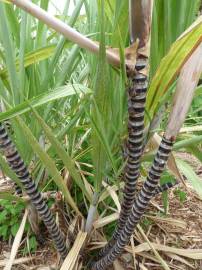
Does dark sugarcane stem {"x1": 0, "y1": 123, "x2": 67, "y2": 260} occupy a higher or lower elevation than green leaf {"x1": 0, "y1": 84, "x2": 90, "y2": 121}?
lower

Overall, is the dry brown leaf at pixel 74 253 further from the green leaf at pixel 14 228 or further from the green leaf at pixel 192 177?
the green leaf at pixel 192 177

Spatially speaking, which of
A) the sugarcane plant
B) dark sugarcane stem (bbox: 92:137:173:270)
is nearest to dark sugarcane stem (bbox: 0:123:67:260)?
the sugarcane plant

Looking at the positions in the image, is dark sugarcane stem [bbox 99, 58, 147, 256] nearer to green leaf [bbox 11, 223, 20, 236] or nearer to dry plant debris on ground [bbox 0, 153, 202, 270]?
dry plant debris on ground [bbox 0, 153, 202, 270]

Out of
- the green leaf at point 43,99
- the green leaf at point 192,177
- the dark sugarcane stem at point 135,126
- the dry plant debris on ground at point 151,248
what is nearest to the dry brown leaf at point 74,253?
the dry plant debris on ground at point 151,248

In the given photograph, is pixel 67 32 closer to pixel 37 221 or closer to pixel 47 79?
pixel 47 79

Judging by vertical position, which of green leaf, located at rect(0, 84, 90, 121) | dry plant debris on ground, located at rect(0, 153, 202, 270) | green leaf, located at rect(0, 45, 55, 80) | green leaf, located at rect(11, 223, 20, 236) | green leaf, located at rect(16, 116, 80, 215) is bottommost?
dry plant debris on ground, located at rect(0, 153, 202, 270)
